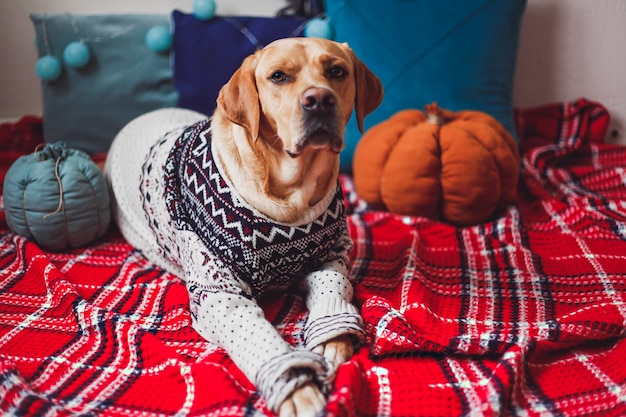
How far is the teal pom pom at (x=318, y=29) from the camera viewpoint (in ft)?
7.93

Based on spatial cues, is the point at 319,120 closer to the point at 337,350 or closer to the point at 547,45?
the point at 337,350

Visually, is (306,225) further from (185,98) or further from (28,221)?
(185,98)

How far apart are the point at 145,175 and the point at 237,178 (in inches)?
17.1

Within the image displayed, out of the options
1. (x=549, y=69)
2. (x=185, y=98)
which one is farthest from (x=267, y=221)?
(x=549, y=69)

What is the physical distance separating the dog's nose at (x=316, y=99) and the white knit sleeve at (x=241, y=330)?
0.41 meters

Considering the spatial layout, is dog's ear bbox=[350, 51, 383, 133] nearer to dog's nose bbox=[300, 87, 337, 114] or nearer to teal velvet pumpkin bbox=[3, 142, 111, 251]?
dog's nose bbox=[300, 87, 337, 114]

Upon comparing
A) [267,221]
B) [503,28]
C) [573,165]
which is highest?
[503,28]

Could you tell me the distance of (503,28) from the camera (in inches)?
93.3

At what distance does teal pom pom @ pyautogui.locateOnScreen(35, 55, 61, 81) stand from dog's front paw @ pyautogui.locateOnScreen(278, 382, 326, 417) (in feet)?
6.15

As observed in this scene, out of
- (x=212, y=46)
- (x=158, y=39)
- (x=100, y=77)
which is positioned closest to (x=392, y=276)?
(x=212, y=46)

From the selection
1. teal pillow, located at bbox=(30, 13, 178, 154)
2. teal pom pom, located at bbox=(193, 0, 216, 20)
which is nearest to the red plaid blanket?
teal pillow, located at bbox=(30, 13, 178, 154)

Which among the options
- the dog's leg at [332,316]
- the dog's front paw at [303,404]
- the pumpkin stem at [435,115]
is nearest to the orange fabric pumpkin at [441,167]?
the pumpkin stem at [435,115]

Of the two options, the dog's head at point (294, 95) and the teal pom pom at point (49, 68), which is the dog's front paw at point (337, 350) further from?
the teal pom pom at point (49, 68)

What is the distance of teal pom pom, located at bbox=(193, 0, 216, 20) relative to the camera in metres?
2.48
